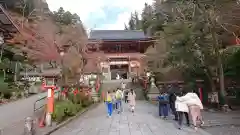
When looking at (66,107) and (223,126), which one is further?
(66,107)

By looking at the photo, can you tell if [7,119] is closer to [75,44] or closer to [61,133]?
Answer: [61,133]

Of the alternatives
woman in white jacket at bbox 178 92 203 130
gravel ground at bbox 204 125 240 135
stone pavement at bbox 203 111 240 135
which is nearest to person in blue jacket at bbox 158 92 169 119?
stone pavement at bbox 203 111 240 135

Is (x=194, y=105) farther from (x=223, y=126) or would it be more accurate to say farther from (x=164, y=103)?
(x=164, y=103)

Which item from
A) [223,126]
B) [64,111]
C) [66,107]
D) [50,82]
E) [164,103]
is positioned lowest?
[223,126]

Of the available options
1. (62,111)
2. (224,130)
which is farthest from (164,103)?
(62,111)

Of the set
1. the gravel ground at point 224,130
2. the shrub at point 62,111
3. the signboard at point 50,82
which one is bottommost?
the gravel ground at point 224,130

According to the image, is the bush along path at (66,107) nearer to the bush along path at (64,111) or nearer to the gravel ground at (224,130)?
the bush along path at (64,111)

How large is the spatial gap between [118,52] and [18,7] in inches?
701

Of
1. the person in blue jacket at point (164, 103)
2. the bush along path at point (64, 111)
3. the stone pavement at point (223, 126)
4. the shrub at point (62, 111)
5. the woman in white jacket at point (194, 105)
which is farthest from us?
the person in blue jacket at point (164, 103)

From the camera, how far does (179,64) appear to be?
17406 mm

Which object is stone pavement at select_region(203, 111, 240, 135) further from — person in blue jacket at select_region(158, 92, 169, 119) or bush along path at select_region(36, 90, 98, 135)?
bush along path at select_region(36, 90, 98, 135)

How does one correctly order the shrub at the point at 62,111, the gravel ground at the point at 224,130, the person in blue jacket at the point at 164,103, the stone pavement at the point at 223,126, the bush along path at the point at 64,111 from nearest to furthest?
the gravel ground at the point at 224,130 < the stone pavement at the point at 223,126 < the bush along path at the point at 64,111 < the shrub at the point at 62,111 < the person in blue jacket at the point at 164,103

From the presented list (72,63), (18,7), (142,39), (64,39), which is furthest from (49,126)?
(142,39)

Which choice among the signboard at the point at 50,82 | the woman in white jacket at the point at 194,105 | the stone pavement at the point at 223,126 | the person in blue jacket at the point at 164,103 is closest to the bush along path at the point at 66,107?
the signboard at the point at 50,82
